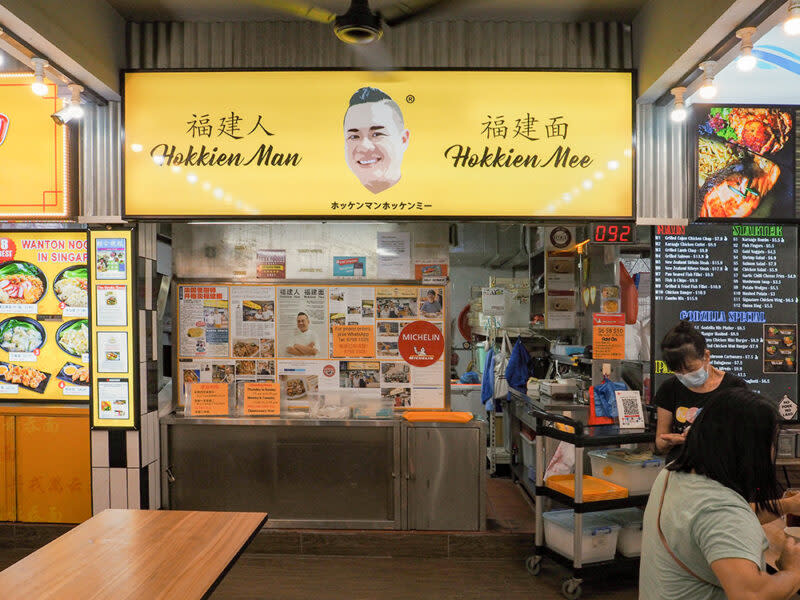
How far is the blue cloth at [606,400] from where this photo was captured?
4.30 meters

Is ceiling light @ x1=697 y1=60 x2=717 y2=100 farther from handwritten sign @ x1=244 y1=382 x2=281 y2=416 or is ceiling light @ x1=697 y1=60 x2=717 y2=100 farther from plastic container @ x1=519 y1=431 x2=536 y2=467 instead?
handwritten sign @ x1=244 y1=382 x2=281 y2=416

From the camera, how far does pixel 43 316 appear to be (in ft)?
15.6

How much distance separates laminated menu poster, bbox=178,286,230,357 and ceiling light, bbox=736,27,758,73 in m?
4.11

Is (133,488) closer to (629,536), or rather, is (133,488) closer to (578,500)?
(578,500)

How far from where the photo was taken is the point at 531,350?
721 cm

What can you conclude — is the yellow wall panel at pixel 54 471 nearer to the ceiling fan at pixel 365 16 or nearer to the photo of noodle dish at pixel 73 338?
the photo of noodle dish at pixel 73 338

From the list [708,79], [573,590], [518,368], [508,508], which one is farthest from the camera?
[518,368]

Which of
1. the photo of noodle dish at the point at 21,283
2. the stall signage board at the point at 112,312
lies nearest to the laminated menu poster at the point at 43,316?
the photo of noodle dish at the point at 21,283

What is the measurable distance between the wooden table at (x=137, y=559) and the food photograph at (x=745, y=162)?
13.1ft

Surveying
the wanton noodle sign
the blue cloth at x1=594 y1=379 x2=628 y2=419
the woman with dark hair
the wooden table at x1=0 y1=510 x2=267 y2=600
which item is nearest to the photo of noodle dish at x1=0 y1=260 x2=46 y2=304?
the wooden table at x1=0 y1=510 x2=267 y2=600

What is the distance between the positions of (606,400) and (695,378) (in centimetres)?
81

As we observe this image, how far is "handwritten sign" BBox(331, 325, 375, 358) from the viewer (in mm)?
4930

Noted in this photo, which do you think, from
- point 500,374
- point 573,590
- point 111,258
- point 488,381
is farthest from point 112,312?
point 500,374

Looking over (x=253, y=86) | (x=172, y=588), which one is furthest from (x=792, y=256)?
(x=172, y=588)
